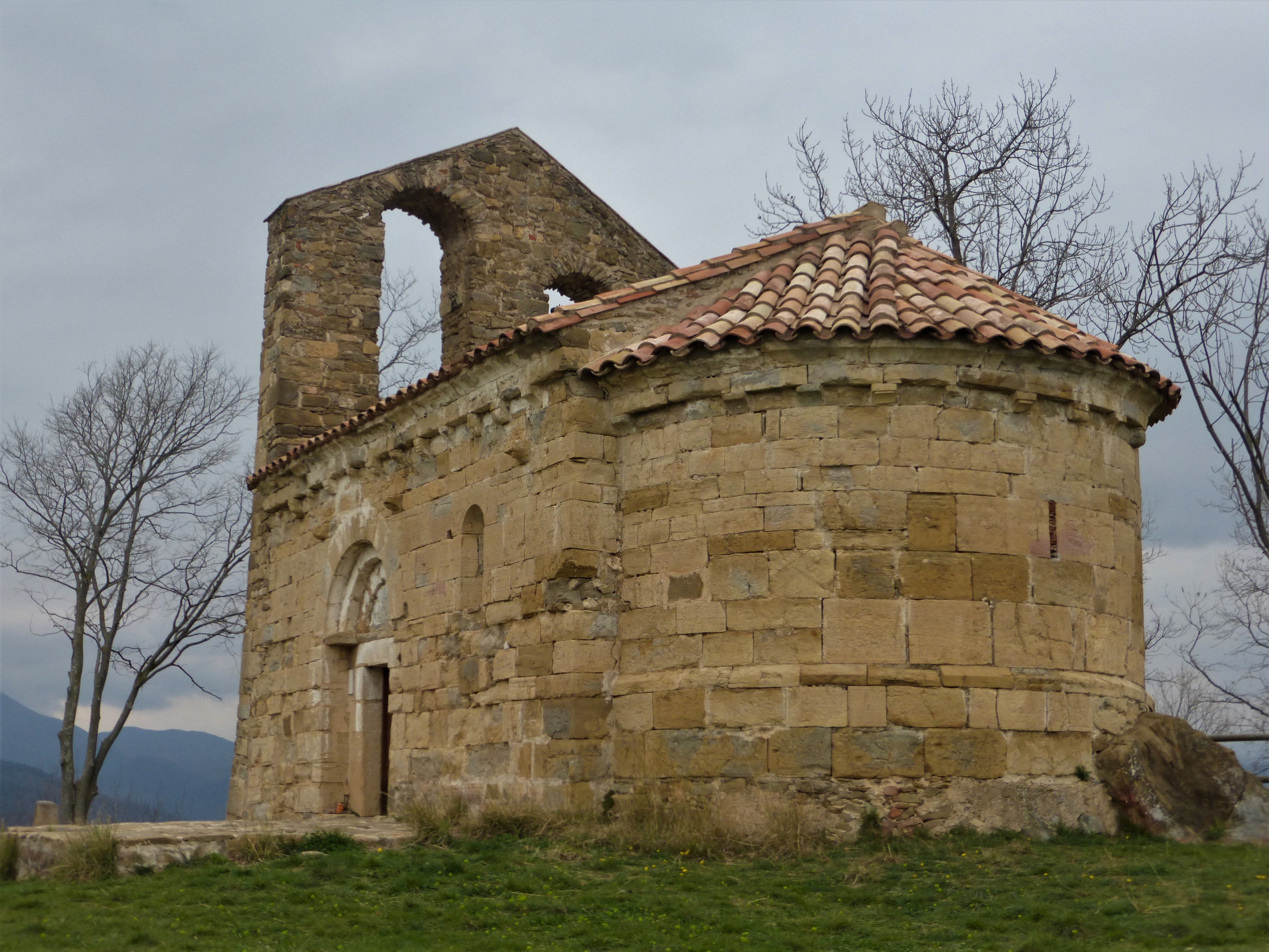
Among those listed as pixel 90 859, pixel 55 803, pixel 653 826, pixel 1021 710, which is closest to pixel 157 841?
pixel 90 859

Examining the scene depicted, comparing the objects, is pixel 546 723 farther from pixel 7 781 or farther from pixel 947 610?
pixel 7 781

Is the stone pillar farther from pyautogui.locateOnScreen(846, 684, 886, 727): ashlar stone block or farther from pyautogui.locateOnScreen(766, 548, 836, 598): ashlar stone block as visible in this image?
pyautogui.locateOnScreen(846, 684, 886, 727): ashlar stone block

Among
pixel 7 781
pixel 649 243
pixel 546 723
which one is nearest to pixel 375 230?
pixel 649 243

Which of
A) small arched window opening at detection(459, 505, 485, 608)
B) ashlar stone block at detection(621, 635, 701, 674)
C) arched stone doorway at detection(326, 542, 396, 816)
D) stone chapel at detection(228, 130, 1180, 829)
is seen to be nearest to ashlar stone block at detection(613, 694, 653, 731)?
stone chapel at detection(228, 130, 1180, 829)

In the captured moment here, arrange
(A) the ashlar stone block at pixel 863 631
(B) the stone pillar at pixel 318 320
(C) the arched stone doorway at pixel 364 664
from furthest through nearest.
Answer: (B) the stone pillar at pixel 318 320, (C) the arched stone doorway at pixel 364 664, (A) the ashlar stone block at pixel 863 631

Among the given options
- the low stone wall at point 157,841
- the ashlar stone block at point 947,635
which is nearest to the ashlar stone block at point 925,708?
the ashlar stone block at point 947,635

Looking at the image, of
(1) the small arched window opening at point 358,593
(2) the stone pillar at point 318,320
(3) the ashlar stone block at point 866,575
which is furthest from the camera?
(2) the stone pillar at point 318,320

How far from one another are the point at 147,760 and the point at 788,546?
160538 millimetres

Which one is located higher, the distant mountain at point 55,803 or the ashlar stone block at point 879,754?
the ashlar stone block at point 879,754

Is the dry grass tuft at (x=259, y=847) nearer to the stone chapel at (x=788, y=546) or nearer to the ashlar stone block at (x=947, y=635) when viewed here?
the stone chapel at (x=788, y=546)

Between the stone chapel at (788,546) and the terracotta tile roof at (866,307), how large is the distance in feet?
0.12

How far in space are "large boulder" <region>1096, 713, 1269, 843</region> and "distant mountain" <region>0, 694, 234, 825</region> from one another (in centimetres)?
7871

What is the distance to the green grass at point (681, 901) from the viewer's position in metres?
6.97

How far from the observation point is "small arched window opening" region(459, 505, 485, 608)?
11523mm
